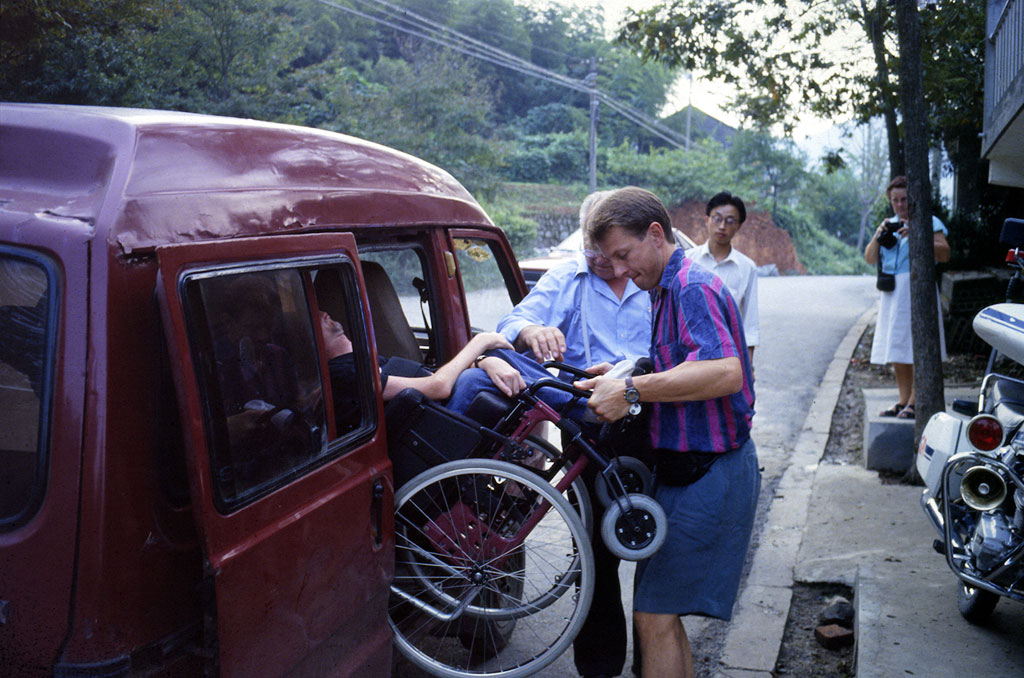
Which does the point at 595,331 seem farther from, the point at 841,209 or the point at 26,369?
the point at 841,209

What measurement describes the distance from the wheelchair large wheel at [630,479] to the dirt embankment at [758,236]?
142 ft

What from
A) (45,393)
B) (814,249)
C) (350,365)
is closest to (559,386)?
(350,365)

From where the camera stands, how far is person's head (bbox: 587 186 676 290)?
2756mm

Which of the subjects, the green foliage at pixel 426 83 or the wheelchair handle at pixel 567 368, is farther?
the green foliage at pixel 426 83

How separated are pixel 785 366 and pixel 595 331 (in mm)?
8572

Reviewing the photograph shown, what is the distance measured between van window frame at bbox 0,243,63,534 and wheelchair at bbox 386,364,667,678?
1195 millimetres

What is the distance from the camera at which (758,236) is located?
46688mm

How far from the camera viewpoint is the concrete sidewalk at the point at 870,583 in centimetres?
357

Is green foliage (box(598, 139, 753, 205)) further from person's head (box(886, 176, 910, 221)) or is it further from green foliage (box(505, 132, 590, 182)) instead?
person's head (box(886, 176, 910, 221))

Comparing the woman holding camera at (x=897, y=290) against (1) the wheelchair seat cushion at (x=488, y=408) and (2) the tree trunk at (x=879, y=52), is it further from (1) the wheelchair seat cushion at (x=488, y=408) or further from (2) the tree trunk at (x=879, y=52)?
(1) the wheelchair seat cushion at (x=488, y=408)

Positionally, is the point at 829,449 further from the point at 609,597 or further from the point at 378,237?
the point at 378,237

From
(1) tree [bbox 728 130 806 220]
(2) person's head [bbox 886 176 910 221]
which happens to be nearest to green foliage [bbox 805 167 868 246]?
(1) tree [bbox 728 130 806 220]

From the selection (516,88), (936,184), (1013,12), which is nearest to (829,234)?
(516,88)

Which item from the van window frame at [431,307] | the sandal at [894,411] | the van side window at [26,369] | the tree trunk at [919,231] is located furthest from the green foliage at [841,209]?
the van side window at [26,369]
